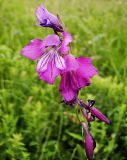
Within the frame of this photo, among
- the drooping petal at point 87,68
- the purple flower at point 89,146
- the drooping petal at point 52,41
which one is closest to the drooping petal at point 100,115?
the purple flower at point 89,146

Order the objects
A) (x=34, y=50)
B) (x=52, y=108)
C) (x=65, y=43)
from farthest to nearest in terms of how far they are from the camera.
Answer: (x=52, y=108) < (x=34, y=50) < (x=65, y=43)

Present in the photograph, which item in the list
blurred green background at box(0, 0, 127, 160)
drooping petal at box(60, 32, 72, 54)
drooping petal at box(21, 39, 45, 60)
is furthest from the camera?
blurred green background at box(0, 0, 127, 160)

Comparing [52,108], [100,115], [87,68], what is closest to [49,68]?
[87,68]

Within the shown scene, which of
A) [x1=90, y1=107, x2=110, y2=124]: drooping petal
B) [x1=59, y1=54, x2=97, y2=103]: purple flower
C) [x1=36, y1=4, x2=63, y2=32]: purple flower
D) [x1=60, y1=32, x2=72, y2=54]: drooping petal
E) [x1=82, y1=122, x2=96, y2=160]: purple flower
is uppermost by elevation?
[x1=36, y1=4, x2=63, y2=32]: purple flower

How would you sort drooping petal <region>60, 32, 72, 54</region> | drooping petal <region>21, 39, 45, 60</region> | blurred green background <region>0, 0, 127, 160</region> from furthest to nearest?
blurred green background <region>0, 0, 127, 160</region> < drooping petal <region>21, 39, 45, 60</region> < drooping petal <region>60, 32, 72, 54</region>

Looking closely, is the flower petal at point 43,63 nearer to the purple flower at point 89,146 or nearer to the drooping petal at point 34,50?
the drooping petal at point 34,50

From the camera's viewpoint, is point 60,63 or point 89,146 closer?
point 60,63

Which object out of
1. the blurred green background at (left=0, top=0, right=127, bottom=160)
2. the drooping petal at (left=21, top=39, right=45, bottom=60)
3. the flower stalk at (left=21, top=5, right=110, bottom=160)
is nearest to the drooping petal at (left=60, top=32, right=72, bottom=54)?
the flower stalk at (left=21, top=5, right=110, bottom=160)

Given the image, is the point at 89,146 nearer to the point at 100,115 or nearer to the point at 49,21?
the point at 100,115

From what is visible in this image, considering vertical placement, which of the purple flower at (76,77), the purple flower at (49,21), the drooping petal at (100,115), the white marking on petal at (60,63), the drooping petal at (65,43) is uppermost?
the purple flower at (49,21)

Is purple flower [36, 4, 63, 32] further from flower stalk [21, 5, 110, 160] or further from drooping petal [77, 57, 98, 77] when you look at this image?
drooping petal [77, 57, 98, 77]

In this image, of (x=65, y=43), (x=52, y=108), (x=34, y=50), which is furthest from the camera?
(x=52, y=108)

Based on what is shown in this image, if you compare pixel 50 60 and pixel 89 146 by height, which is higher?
pixel 50 60
